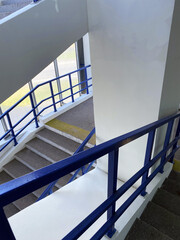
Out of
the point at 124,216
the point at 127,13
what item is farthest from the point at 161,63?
the point at 124,216

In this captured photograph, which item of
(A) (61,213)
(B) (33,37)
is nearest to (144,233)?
(A) (61,213)

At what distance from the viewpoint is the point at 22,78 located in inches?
58.7

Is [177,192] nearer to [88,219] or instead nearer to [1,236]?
[88,219]

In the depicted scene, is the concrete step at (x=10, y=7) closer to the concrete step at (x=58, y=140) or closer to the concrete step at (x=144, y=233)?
the concrete step at (x=144, y=233)

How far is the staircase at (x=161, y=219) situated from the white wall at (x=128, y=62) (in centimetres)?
42

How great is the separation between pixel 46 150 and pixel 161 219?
2806 millimetres

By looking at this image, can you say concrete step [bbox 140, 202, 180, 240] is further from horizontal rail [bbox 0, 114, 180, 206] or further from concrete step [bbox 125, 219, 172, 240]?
horizontal rail [bbox 0, 114, 180, 206]

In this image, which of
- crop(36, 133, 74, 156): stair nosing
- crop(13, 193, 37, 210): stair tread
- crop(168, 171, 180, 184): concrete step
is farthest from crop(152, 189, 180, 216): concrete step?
crop(13, 193, 37, 210): stair tread

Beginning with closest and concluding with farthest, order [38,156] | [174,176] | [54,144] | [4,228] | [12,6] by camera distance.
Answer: [4,228] → [12,6] → [174,176] → [54,144] → [38,156]

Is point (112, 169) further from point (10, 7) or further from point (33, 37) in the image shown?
point (10, 7)

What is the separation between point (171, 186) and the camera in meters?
1.96

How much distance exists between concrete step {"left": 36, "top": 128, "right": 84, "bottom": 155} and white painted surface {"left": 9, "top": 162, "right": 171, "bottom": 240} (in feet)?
4.29

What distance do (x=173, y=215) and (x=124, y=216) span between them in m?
0.46

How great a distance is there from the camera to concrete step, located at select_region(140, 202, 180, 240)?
4.70ft
